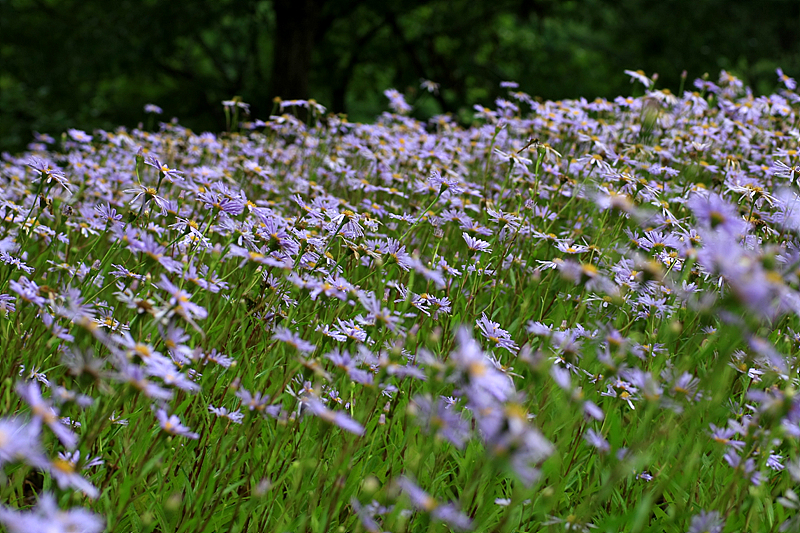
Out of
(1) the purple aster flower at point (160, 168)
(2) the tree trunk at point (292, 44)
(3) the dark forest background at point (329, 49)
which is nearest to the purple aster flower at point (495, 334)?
(1) the purple aster flower at point (160, 168)

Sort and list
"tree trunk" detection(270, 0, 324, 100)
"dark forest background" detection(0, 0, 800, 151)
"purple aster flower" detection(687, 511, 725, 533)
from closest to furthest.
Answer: "purple aster flower" detection(687, 511, 725, 533) → "tree trunk" detection(270, 0, 324, 100) → "dark forest background" detection(0, 0, 800, 151)

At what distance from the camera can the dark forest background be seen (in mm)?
12773

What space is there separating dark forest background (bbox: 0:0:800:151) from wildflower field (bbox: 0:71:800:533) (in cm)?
961

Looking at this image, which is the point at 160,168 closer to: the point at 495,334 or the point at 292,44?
the point at 495,334

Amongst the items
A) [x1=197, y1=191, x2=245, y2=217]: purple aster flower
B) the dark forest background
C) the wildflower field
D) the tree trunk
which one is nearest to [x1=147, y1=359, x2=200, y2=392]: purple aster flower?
the wildflower field

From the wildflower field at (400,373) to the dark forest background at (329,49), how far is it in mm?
9613

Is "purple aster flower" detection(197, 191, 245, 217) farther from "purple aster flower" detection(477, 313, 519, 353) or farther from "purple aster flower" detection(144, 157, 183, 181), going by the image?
"purple aster flower" detection(477, 313, 519, 353)

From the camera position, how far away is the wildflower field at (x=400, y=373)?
1.51 metres

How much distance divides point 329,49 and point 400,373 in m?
15.0

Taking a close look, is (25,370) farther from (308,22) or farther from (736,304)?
(308,22)

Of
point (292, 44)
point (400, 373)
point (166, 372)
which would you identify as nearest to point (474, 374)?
point (400, 373)

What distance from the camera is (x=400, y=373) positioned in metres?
1.77

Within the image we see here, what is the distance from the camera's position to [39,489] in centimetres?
247

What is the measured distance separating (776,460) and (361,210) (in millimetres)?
2570
